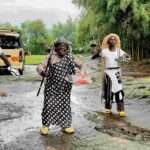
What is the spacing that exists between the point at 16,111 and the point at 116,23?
24071 millimetres

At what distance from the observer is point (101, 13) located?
118 feet

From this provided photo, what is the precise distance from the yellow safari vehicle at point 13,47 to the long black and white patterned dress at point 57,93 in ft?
43.6

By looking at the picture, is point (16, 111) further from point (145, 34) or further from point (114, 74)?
point (145, 34)

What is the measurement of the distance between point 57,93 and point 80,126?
1266 millimetres

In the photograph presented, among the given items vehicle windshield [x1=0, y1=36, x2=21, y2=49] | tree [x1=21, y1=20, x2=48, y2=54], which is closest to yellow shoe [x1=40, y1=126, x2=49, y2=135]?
vehicle windshield [x1=0, y1=36, x2=21, y2=49]

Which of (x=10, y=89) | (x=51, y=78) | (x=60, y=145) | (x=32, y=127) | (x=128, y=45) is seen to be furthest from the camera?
(x=128, y=45)

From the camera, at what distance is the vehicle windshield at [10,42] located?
2261cm

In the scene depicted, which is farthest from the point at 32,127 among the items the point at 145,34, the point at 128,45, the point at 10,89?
the point at 128,45

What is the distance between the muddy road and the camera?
27.9 ft

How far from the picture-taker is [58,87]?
30.1 ft

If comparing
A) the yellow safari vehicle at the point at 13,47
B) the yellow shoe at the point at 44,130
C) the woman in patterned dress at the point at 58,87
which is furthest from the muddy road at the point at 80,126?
the yellow safari vehicle at the point at 13,47

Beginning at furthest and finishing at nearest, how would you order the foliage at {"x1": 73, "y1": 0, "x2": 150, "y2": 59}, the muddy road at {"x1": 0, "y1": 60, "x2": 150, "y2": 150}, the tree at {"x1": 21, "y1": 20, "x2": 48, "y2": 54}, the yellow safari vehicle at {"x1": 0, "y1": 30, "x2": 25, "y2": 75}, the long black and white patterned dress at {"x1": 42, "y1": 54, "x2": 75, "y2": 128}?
the tree at {"x1": 21, "y1": 20, "x2": 48, "y2": 54} → the foliage at {"x1": 73, "y1": 0, "x2": 150, "y2": 59} → the yellow safari vehicle at {"x1": 0, "y1": 30, "x2": 25, "y2": 75} → the long black and white patterned dress at {"x1": 42, "y1": 54, "x2": 75, "y2": 128} → the muddy road at {"x1": 0, "y1": 60, "x2": 150, "y2": 150}

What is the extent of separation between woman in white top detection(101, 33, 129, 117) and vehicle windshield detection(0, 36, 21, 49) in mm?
11389

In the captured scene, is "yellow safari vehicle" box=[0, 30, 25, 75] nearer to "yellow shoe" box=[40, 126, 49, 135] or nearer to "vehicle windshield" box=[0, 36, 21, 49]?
"vehicle windshield" box=[0, 36, 21, 49]
